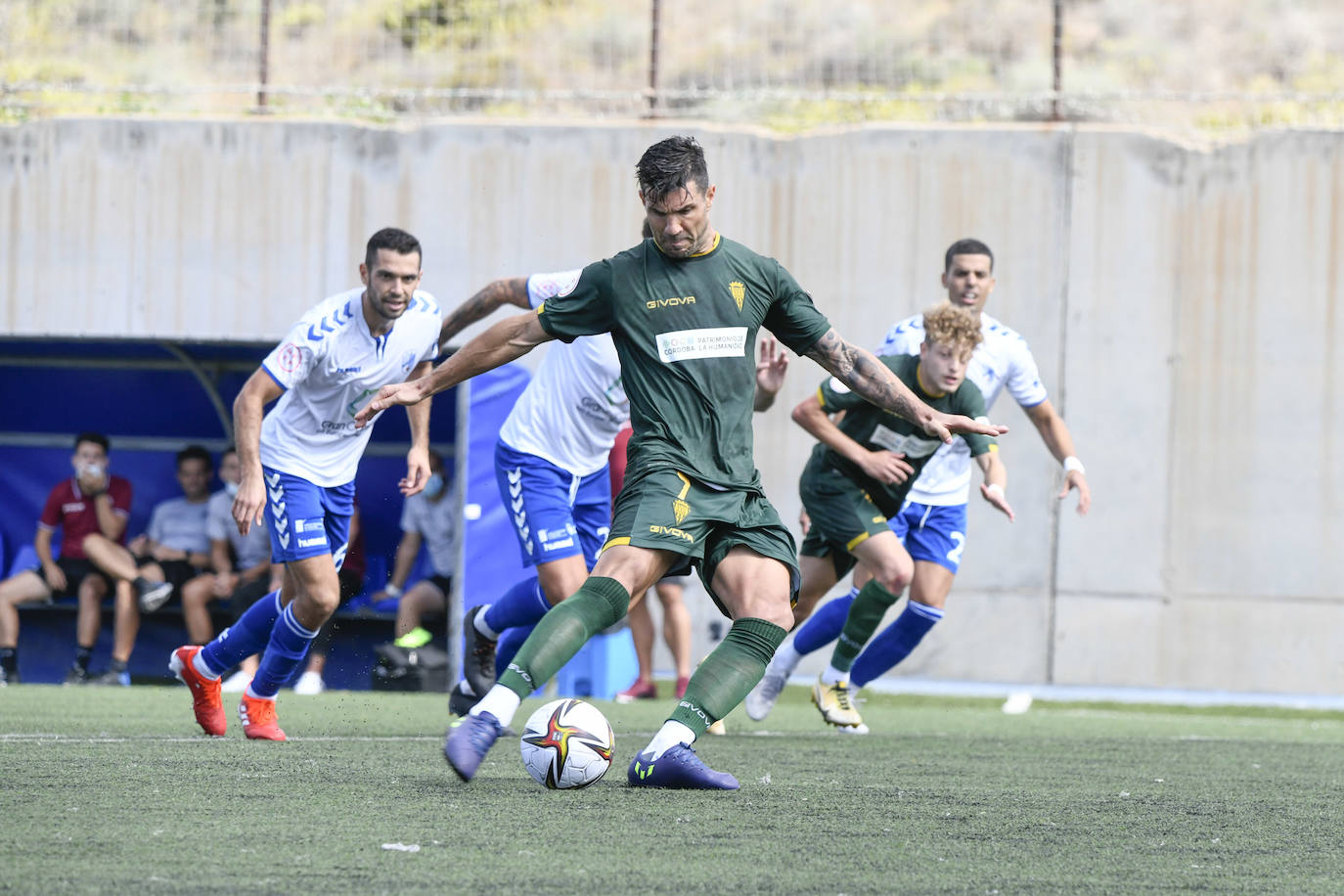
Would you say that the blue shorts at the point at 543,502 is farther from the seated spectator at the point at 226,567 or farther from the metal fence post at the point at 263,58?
→ the metal fence post at the point at 263,58

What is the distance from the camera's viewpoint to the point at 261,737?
234 inches

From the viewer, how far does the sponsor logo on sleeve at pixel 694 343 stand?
Result: 447 cm

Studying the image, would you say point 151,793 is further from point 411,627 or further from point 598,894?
point 411,627

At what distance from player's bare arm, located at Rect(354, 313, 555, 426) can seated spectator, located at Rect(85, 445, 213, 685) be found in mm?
6958

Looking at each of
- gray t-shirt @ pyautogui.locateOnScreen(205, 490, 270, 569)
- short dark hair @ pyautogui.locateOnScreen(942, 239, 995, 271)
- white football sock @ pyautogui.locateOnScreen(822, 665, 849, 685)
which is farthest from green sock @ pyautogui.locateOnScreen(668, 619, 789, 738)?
gray t-shirt @ pyautogui.locateOnScreen(205, 490, 270, 569)

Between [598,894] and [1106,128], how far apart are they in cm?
986

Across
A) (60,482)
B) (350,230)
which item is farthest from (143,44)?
(60,482)

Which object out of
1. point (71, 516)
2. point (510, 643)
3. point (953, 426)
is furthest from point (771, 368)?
point (71, 516)

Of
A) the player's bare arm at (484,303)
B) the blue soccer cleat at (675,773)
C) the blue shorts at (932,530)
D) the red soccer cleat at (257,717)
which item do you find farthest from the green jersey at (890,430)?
the red soccer cleat at (257,717)

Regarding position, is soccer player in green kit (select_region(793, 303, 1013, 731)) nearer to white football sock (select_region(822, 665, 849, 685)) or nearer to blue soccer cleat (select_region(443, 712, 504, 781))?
white football sock (select_region(822, 665, 849, 685))

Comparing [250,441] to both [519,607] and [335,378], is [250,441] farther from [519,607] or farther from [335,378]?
[519,607]

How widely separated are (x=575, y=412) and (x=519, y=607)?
89 cm

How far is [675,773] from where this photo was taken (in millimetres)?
4215

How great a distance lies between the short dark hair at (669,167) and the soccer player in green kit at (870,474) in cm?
209
